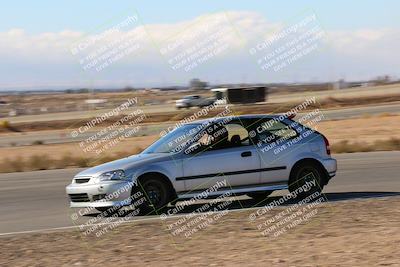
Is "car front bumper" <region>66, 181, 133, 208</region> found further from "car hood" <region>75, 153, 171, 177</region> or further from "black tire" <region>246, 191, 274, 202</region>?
"black tire" <region>246, 191, 274, 202</region>

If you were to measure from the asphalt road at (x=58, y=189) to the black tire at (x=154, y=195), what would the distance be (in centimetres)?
94

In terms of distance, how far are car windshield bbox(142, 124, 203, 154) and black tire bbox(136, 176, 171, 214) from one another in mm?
677

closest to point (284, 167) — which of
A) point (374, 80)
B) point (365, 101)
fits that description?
point (365, 101)

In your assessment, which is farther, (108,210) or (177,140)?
(177,140)

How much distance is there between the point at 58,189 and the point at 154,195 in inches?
234

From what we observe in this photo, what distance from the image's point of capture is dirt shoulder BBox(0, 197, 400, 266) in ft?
26.1

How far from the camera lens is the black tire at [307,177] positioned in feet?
44.1

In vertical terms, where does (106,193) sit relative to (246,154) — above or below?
above

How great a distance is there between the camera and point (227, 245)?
8.92 m
